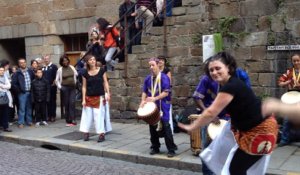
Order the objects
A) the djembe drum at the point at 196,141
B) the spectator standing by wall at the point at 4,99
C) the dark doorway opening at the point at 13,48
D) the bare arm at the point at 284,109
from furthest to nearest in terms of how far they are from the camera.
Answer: the dark doorway opening at the point at 13,48 < the spectator standing by wall at the point at 4,99 < the djembe drum at the point at 196,141 < the bare arm at the point at 284,109

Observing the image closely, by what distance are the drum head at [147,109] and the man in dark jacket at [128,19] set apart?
405cm

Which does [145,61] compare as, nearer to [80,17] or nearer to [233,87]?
[80,17]

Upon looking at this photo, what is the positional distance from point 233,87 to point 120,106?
22.6ft

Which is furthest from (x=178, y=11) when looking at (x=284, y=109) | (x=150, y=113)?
(x=284, y=109)

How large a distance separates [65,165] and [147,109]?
1.76 m

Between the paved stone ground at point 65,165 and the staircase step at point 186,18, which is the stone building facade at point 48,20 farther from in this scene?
the paved stone ground at point 65,165

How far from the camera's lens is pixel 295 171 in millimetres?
6039

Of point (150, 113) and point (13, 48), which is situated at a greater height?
point (13, 48)

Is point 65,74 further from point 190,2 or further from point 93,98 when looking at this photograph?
point 190,2

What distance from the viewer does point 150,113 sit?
680cm

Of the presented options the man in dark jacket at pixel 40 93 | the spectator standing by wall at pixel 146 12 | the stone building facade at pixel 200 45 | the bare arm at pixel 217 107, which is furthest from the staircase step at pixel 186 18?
the bare arm at pixel 217 107

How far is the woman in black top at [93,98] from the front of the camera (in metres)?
8.59

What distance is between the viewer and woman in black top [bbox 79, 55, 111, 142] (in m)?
8.59

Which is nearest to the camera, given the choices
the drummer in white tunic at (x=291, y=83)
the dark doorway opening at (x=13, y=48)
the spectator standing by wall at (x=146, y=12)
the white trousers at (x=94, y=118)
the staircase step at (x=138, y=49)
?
the drummer in white tunic at (x=291, y=83)
